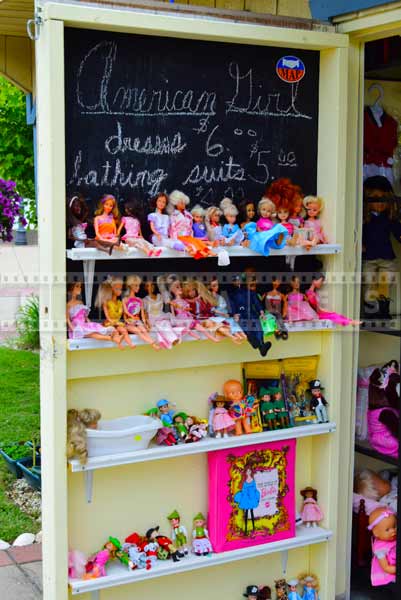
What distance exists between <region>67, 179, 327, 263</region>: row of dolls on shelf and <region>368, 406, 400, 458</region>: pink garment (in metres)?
0.95

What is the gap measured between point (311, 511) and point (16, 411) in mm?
3709

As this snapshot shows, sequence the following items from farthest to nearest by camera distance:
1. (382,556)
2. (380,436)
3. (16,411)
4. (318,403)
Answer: (16,411), (380,436), (382,556), (318,403)

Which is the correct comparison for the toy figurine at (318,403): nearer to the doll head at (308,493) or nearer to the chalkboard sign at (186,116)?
the doll head at (308,493)

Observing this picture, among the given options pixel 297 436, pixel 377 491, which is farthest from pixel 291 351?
pixel 377 491

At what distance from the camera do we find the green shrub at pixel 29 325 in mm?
8422

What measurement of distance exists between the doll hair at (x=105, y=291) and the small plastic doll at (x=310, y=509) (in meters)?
1.23

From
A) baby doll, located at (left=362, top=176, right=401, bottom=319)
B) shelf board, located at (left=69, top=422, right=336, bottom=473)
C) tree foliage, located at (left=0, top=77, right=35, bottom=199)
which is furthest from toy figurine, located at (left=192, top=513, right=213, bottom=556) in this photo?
tree foliage, located at (left=0, top=77, right=35, bottom=199)

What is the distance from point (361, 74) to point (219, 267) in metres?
1.02

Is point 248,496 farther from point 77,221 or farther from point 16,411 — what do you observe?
point 16,411

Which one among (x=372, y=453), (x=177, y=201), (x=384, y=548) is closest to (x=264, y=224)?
(x=177, y=201)

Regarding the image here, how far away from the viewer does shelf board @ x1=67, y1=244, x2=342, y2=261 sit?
2949 mm

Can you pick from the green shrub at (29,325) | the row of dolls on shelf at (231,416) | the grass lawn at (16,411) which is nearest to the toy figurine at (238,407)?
the row of dolls on shelf at (231,416)

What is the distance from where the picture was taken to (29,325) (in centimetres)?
855

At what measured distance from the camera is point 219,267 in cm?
339
